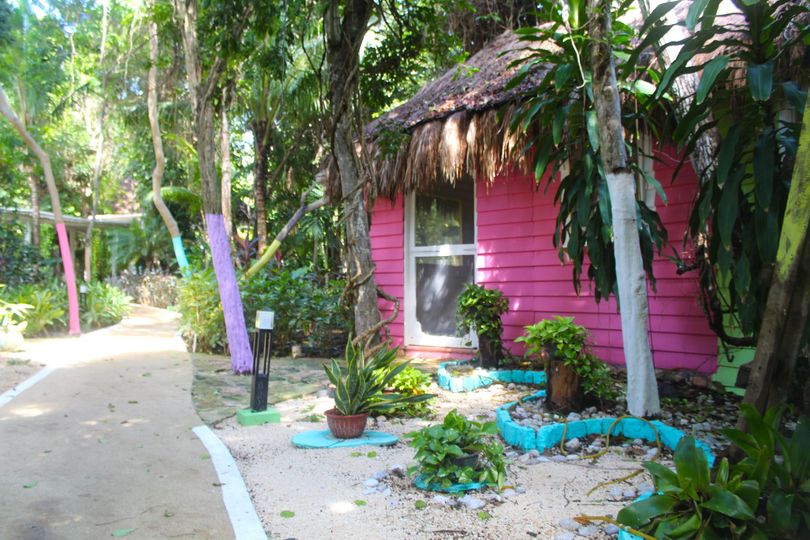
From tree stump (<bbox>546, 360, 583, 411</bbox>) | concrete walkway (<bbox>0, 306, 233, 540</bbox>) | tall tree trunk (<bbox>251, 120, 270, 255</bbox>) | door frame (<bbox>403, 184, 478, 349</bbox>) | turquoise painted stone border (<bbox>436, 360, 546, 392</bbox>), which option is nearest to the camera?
concrete walkway (<bbox>0, 306, 233, 540</bbox>)

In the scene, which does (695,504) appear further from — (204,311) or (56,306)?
(56,306)

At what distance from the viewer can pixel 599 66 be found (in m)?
3.89

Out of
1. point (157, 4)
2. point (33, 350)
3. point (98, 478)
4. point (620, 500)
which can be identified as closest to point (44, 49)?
point (157, 4)

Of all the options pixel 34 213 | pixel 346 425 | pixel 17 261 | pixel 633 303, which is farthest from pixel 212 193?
pixel 34 213

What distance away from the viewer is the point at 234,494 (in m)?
3.04

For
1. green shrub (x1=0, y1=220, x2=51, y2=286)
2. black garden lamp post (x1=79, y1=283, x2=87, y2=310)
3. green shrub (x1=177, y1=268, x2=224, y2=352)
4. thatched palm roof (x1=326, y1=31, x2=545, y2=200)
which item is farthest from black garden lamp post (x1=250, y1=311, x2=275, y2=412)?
green shrub (x1=0, y1=220, x2=51, y2=286)

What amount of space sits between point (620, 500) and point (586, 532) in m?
0.46

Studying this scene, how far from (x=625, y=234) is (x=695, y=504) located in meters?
2.21

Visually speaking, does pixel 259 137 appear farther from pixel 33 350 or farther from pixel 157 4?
pixel 33 350

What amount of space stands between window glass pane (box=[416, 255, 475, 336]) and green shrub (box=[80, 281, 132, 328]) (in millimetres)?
8459

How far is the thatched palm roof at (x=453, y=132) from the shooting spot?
604 cm

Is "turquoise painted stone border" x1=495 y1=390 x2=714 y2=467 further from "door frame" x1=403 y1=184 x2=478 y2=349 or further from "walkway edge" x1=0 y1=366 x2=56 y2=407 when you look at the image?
"walkway edge" x1=0 y1=366 x2=56 y2=407

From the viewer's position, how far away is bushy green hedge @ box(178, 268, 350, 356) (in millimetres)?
8453

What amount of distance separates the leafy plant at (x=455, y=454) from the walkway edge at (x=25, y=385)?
435cm
